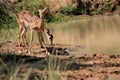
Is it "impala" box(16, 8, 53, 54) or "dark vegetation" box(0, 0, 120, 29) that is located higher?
"impala" box(16, 8, 53, 54)

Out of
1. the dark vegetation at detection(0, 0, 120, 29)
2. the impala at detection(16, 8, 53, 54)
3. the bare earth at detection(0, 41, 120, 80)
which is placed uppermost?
the impala at detection(16, 8, 53, 54)

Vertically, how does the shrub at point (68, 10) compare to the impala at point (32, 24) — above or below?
below

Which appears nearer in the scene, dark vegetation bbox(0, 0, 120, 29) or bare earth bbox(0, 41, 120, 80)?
bare earth bbox(0, 41, 120, 80)

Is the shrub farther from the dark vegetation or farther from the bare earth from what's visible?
the bare earth

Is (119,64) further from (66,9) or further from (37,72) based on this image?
(66,9)

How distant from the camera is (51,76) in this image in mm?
7762

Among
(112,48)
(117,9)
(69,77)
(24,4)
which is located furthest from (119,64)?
(117,9)

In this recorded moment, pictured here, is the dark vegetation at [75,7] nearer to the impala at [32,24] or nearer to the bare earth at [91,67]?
the impala at [32,24]

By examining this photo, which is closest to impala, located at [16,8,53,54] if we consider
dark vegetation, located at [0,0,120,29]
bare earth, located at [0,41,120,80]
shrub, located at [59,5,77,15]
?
bare earth, located at [0,41,120,80]

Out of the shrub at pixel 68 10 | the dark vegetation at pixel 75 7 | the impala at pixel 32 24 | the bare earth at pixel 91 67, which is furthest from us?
the shrub at pixel 68 10

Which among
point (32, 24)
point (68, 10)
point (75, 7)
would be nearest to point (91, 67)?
point (32, 24)

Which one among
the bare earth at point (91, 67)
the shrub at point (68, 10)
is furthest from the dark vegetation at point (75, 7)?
the bare earth at point (91, 67)

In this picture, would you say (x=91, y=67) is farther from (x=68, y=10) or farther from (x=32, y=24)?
(x=68, y=10)

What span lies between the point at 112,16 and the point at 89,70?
94.6ft
